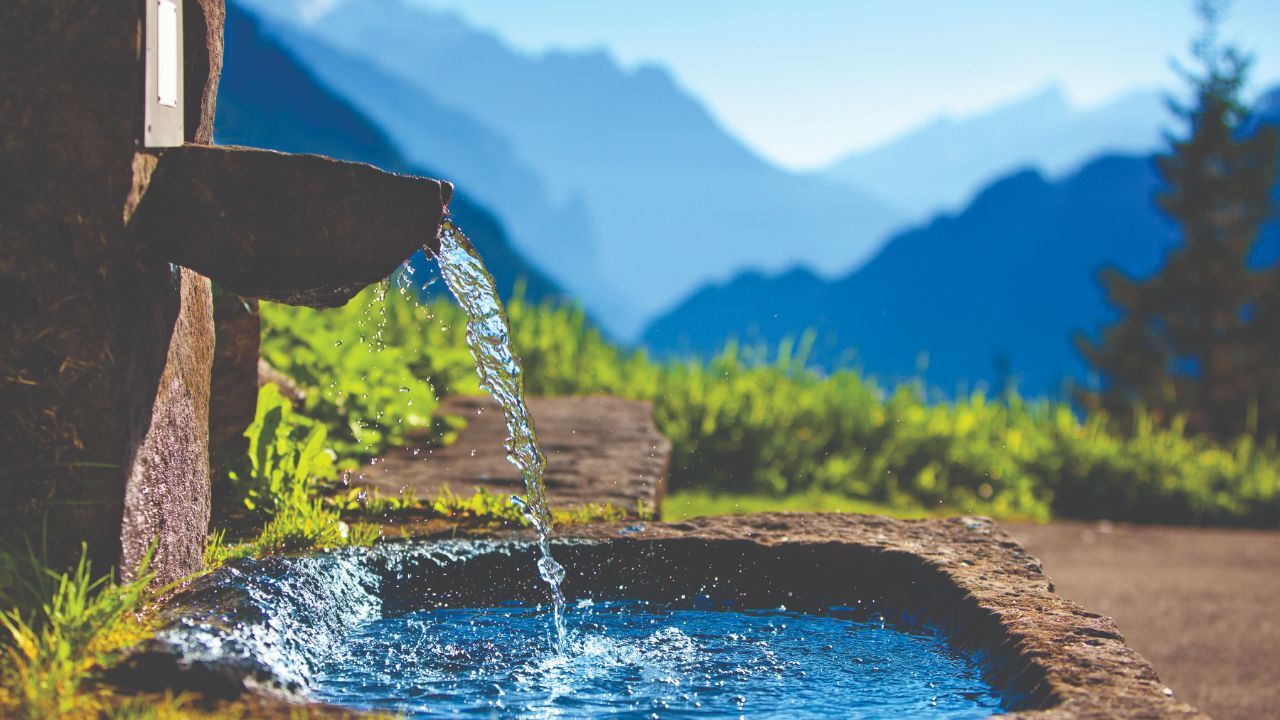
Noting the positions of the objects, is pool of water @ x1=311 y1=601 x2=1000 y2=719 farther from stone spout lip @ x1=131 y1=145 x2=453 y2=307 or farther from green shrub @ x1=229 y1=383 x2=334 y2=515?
stone spout lip @ x1=131 y1=145 x2=453 y2=307

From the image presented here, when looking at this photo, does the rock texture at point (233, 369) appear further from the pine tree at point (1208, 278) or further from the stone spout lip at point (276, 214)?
the pine tree at point (1208, 278)

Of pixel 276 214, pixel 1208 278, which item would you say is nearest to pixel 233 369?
pixel 276 214

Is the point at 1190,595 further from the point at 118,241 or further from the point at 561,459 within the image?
the point at 118,241

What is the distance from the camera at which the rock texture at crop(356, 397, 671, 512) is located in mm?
4742

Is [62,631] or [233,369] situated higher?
[233,369]

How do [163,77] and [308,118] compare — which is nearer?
[163,77]

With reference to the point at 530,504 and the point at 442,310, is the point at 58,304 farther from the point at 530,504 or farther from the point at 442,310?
the point at 442,310

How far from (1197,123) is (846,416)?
16.9 metres

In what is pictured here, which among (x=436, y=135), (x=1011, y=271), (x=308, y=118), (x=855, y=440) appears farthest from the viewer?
(x=436, y=135)

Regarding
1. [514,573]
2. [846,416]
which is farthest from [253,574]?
[846,416]

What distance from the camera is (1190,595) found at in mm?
6277

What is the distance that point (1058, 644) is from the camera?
2.61 meters

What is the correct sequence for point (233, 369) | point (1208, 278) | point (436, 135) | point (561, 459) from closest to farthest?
point (233, 369), point (561, 459), point (1208, 278), point (436, 135)

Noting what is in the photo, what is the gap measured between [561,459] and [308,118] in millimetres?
65744
